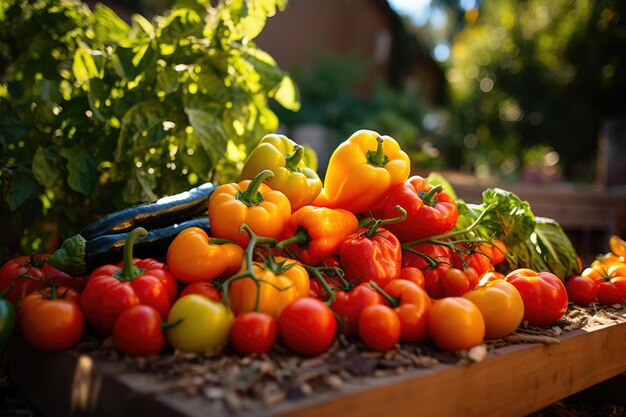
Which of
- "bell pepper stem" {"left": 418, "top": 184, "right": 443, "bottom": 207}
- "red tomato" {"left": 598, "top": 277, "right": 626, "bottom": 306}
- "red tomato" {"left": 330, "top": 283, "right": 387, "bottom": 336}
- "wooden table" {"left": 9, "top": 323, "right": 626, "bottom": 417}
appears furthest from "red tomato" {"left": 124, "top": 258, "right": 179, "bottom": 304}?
"red tomato" {"left": 598, "top": 277, "right": 626, "bottom": 306}

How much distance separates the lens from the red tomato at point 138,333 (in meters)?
1.34

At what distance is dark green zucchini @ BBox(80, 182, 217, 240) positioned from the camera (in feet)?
6.08

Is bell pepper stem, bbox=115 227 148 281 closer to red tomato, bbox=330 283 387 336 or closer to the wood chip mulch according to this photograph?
the wood chip mulch

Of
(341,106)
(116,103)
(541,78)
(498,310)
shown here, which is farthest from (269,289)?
(541,78)

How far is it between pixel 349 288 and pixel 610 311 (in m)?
1.12

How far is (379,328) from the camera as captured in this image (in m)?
1.42

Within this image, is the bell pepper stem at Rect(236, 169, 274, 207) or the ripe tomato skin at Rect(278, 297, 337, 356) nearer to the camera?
the ripe tomato skin at Rect(278, 297, 337, 356)

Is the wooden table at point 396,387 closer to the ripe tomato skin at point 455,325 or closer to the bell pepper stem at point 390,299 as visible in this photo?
the ripe tomato skin at point 455,325

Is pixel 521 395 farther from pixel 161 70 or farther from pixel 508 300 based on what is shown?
pixel 161 70

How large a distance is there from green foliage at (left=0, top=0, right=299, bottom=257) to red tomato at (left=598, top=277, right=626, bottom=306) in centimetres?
180

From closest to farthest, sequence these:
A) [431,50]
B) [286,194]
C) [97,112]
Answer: [286,194] < [97,112] < [431,50]

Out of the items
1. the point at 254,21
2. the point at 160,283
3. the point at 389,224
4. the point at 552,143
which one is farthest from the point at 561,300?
the point at 552,143

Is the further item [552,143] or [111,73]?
[552,143]

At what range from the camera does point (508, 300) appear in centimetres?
161
